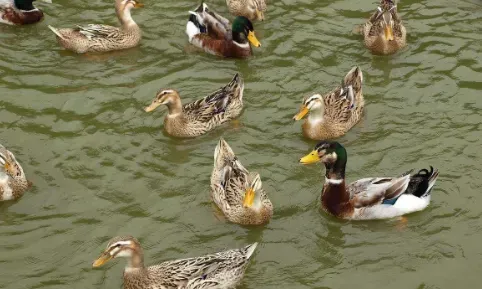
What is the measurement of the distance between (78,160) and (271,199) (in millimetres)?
2686

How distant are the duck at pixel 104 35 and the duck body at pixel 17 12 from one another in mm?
904

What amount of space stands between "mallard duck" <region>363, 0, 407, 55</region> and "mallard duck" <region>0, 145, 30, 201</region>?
241 inches

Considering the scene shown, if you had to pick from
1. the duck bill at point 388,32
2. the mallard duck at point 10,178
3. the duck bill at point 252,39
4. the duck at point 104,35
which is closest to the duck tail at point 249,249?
the mallard duck at point 10,178

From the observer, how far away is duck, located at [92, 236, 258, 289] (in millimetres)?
8477

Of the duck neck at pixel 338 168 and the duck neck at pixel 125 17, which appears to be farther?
the duck neck at pixel 125 17

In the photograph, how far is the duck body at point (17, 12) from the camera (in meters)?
13.6

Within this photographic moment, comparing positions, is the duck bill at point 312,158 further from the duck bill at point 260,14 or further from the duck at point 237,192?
the duck bill at point 260,14

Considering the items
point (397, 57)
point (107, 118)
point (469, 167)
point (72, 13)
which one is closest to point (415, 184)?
point (469, 167)

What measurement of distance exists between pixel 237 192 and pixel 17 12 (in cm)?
613

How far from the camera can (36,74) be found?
40.9ft

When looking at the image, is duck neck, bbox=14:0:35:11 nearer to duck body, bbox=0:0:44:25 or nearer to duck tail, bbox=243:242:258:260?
duck body, bbox=0:0:44:25

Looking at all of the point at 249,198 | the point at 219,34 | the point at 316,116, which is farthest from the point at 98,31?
the point at 249,198

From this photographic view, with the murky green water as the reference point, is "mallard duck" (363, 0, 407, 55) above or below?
above

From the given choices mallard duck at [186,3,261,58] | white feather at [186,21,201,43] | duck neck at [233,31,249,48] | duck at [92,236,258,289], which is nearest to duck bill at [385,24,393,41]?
mallard duck at [186,3,261,58]
